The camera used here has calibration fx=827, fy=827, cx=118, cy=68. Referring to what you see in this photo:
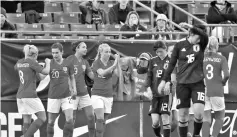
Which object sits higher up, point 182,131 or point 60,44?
point 60,44

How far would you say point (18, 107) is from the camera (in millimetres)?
17828

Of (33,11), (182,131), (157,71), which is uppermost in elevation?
(33,11)

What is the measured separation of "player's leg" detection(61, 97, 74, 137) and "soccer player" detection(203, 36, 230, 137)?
9.39 feet

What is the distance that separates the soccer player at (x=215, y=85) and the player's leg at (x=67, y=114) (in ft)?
9.39

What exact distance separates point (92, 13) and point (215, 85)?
15.6ft

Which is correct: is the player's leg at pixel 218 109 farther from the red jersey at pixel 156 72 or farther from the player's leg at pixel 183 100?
the player's leg at pixel 183 100

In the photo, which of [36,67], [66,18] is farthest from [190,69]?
[66,18]

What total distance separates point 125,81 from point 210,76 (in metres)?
2.22

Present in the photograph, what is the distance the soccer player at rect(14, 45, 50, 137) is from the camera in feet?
57.7

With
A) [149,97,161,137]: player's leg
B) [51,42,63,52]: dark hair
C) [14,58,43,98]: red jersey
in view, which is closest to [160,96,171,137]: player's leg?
[149,97,161,137]: player's leg

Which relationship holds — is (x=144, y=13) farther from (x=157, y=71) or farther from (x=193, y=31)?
(x=193, y=31)

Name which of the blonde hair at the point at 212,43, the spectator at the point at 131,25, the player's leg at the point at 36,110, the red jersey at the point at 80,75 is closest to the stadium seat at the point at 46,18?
the spectator at the point at 131,25

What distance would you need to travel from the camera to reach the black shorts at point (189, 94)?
15.2 m

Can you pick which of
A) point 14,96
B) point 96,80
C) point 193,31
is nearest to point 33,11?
point 14,96
